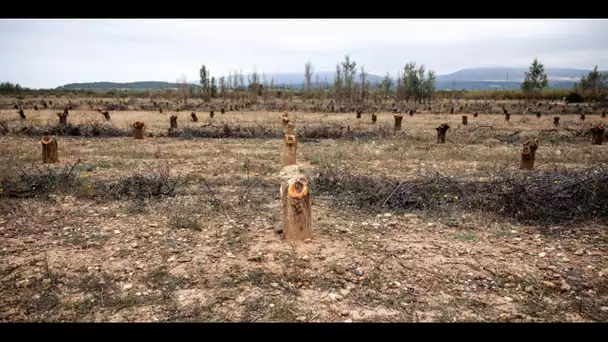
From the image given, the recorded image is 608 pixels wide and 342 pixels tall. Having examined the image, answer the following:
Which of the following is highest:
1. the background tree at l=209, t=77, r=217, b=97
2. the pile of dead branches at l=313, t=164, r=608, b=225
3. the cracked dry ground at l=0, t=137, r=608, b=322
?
the background tree at l=209, t=77, r=217, b=97

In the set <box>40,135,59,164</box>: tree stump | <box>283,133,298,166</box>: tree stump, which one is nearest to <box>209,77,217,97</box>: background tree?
<box>40,135,59,164</box>: tree stump

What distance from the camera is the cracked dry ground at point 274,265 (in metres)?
3.52

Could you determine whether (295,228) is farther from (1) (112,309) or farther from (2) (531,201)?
(2) (531,201)

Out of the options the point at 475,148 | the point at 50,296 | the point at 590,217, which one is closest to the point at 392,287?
the point at 50,296

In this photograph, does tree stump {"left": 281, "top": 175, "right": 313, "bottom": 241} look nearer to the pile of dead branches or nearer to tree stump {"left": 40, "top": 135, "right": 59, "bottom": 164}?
the pile of dead branches

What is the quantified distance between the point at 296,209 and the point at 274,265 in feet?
2.39

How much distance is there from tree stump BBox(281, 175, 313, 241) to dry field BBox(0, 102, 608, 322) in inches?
5.6

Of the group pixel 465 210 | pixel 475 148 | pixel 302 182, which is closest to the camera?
pixel 302 182

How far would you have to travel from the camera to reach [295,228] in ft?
15.8

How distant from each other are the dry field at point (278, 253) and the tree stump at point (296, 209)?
0.14 metres

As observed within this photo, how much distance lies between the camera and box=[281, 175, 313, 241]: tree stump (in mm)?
4719

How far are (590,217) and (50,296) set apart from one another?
22.0 feet

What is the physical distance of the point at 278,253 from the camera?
4.56m

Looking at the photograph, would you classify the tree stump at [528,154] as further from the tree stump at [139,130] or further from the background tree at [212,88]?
the background tree at [212,88]
